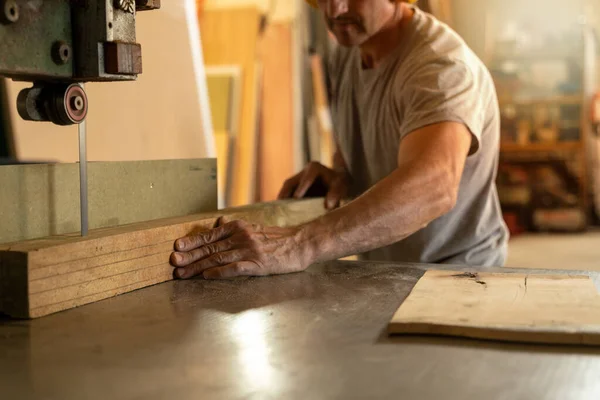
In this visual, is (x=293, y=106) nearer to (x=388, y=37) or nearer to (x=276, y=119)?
(x=276, y=119)

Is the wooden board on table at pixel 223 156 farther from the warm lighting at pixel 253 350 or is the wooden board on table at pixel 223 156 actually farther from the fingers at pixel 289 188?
the warm lighting at pixel 253 350

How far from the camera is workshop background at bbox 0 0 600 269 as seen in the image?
2.79 metres

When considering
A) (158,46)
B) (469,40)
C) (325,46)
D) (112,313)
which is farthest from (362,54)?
(469,40)

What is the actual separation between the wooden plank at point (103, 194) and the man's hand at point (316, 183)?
1.32ft

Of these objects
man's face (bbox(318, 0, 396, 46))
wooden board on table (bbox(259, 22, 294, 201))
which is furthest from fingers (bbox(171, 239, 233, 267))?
wooden board on table (bbox(259, 22, 294, 201))

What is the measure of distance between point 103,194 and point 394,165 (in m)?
0.95

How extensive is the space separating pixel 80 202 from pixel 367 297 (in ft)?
1.73

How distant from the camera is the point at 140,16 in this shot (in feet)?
8.95

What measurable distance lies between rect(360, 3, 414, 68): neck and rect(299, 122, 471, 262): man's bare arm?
1.54 ft

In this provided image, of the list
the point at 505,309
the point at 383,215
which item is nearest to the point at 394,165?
the point at 383,215

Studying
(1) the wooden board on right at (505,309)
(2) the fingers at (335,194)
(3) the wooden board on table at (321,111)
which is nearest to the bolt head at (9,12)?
(1) the wooden board on right at (505,309)

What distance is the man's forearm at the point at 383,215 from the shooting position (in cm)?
143

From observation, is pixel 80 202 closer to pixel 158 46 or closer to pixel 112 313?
pixel 112 313

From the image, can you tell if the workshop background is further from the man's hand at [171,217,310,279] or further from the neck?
the man's hand at [171,217,310,279]
